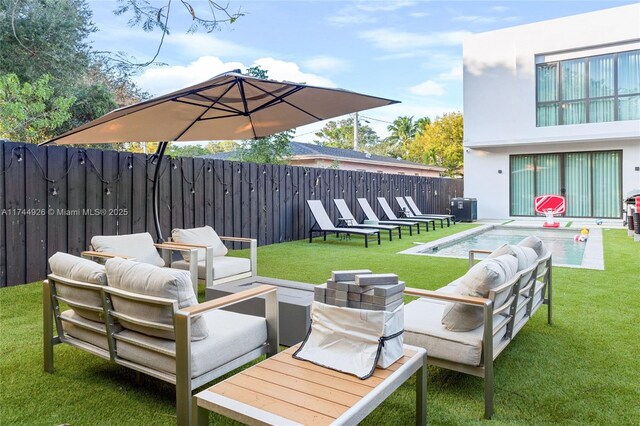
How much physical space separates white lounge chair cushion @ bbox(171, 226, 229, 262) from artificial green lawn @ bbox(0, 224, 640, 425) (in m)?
1.62

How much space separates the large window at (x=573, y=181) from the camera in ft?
49.0

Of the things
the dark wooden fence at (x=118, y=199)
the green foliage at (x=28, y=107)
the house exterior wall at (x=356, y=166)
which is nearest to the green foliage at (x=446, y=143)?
the house exterior wall at (x=356, y=166)

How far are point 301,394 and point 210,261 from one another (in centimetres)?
317

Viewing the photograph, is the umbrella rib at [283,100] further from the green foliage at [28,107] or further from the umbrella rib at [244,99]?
the green foliage at [28,107]

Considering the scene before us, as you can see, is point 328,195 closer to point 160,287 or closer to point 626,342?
point 626,342

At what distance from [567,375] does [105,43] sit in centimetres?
1440

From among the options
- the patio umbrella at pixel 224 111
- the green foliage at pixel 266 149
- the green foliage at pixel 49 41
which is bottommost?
the patio umbrella at pixel 224 111

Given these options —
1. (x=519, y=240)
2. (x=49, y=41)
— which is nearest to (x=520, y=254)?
(x=519, y=240)

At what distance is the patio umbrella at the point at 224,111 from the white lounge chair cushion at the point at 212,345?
200 centimetres

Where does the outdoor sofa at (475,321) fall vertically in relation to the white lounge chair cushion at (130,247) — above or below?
below

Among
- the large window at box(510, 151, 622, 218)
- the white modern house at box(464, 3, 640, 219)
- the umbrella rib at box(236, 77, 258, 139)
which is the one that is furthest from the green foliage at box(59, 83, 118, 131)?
the large window at box(510, 151, 622, 218)

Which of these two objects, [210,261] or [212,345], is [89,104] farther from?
[212,345]

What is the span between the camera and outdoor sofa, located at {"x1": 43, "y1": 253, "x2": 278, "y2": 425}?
226cm

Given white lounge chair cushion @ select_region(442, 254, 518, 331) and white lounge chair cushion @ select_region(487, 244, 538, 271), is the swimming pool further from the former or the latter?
white lounge chair cushion @ select_region(442, 254, 518, 331)
